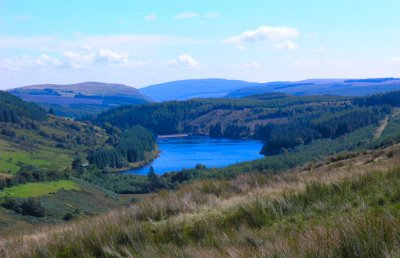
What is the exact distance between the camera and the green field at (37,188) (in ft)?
205

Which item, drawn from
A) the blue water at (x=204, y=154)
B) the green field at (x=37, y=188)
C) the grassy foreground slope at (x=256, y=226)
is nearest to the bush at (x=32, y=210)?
the green field at (x=37, y=188)

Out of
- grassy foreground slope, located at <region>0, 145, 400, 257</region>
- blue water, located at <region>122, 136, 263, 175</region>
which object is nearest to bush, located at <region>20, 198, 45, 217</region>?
grassy foreground slope, located at <region>0, 145, 400, 257</region>

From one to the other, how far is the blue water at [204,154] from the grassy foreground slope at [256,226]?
9730 cm

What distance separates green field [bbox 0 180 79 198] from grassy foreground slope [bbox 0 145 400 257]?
56.9 meters

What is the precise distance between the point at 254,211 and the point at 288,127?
15463 cm

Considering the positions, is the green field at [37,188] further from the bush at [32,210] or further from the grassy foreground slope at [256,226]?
the grassy foreground slope at [256,226]

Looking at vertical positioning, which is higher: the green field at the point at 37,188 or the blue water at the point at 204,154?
the green field at the point at 37,188

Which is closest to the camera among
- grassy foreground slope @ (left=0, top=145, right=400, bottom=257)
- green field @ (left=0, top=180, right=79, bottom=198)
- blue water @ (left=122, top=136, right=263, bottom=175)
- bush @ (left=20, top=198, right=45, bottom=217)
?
grassy foreground slope @ (left=0, top=145, right=400, bottom=257)

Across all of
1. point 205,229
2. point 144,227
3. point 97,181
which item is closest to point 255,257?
point 205,229

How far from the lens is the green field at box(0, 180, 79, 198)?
205 ft

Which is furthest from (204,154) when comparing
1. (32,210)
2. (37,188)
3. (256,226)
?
(256,226)

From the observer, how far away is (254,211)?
707 centimetres

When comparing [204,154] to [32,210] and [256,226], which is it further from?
[256,226]

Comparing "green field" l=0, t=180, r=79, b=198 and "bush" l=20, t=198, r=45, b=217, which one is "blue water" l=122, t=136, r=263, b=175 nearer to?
"green field" l=0, t=180, r=79, b=198
